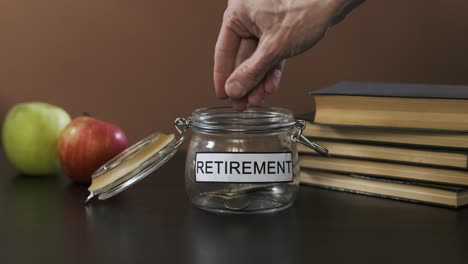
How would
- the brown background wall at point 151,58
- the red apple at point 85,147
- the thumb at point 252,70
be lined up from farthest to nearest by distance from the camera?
the brown background wall at point 151,58 < the red apple at point 85,147 < the thumb at point 252,70

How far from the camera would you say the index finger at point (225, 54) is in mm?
1181

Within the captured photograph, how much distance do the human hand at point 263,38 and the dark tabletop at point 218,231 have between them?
17 cm

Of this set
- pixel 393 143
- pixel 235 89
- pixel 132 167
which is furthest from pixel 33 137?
pixel 393 143

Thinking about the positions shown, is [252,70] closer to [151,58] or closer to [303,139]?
[303,139]

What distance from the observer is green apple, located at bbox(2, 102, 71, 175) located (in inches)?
50.4

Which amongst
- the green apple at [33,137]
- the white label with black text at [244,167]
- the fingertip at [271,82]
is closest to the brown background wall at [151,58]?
the green apple at [33,137]

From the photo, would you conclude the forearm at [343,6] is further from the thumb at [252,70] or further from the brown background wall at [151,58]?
the brown background wall at [151,58]

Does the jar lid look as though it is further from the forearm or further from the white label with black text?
the forearm

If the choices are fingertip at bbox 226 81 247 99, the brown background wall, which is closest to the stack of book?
fingertip at bbox 226 81 247 99

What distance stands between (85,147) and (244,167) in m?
0.34

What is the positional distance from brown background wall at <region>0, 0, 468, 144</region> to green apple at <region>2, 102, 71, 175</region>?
312 millimetres

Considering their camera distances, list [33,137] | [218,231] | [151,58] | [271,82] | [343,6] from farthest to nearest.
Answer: [151,58] < [33,137] < [271,82] < [343,6] < [218,231]

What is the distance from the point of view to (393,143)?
108 centimetres

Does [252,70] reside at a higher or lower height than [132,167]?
higher
